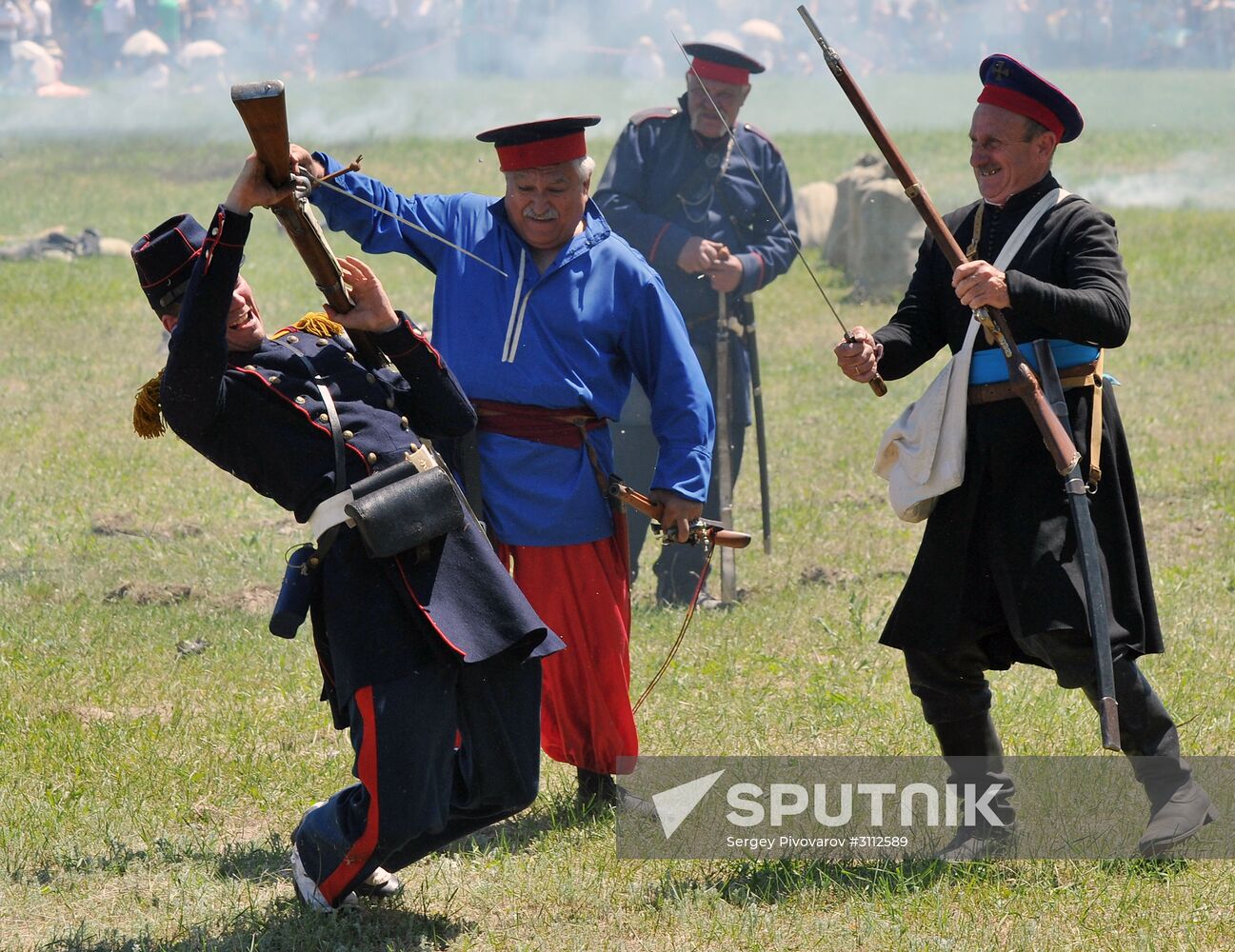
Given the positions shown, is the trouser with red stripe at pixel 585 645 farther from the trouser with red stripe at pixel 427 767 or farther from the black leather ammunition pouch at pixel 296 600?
the black leather ammunition pouch at pixel 296 600

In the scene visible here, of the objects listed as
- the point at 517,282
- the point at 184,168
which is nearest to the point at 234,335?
the point at 517,282

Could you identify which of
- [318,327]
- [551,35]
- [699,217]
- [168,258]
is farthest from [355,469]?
[551,35]

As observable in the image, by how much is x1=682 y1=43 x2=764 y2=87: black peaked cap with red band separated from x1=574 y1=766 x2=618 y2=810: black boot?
3655mm

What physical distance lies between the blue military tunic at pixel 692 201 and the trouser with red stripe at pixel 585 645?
9.39 feet

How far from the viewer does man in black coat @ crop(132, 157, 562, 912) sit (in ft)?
12.6

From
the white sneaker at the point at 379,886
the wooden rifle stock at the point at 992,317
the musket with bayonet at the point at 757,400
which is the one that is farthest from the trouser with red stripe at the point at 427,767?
the musket with bayonet at the point at 757,400

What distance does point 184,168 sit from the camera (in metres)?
22.2

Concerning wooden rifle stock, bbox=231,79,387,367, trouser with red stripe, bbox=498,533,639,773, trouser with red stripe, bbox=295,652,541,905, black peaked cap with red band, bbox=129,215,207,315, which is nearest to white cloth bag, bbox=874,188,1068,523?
trouser with red stripe, bbox=498,533,639,773

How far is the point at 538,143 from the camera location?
15.0ft

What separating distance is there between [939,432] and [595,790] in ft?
5.10

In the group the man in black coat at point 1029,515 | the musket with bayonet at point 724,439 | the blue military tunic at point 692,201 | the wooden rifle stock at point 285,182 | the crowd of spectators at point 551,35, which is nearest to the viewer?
the wooden rifle stock at point 285,182

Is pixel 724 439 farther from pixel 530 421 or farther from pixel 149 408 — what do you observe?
A: pixel 149 408

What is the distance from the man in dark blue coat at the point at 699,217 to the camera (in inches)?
290

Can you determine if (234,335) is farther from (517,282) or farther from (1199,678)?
(1199,678)
